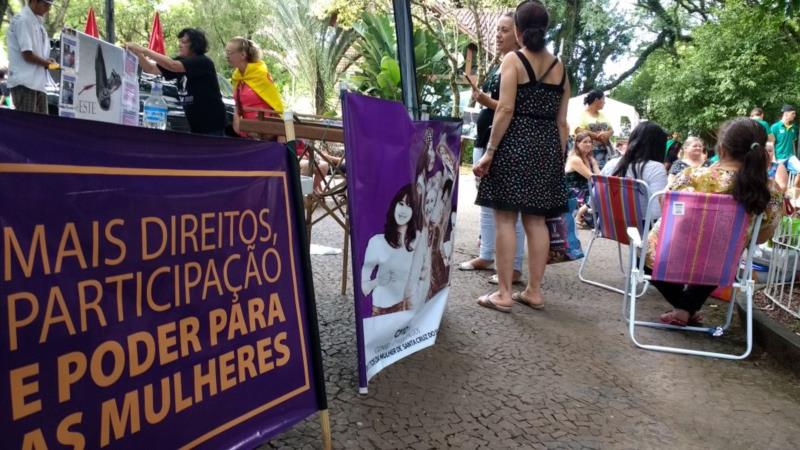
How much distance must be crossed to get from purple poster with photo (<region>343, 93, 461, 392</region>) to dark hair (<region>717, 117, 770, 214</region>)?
1.70m

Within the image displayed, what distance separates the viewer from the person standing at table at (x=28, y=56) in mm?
5671

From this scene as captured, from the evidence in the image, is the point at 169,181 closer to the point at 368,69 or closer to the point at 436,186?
the point at 436,186

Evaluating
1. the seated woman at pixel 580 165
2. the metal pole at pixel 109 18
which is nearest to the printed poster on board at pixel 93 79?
the metal pole at pixel 109 18

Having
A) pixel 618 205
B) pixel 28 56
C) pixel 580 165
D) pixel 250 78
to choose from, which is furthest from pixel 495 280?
pixel 28 56

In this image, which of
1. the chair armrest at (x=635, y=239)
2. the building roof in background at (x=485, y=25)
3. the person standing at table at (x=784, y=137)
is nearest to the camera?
the chair armrest at (x=635, y=239)

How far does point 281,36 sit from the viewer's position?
974 inches

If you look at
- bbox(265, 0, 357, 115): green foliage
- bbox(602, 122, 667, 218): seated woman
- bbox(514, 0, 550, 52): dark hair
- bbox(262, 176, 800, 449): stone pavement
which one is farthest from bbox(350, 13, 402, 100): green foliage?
bbox(262, 176, 800, 449): stone pavement

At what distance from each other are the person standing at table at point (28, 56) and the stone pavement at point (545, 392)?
4189mm

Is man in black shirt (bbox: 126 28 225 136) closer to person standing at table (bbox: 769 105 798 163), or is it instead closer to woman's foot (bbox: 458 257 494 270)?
woman's foot (bbox: 458 257 494 270)

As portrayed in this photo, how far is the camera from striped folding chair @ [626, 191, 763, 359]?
3300 mm

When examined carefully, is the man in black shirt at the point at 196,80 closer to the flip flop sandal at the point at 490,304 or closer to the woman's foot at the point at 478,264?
the woman's foot at the point at 478,264

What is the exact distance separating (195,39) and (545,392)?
14.8 ft

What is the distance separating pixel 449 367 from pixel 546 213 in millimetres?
1355

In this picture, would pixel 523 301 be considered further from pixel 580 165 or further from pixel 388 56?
pixel 388 56
